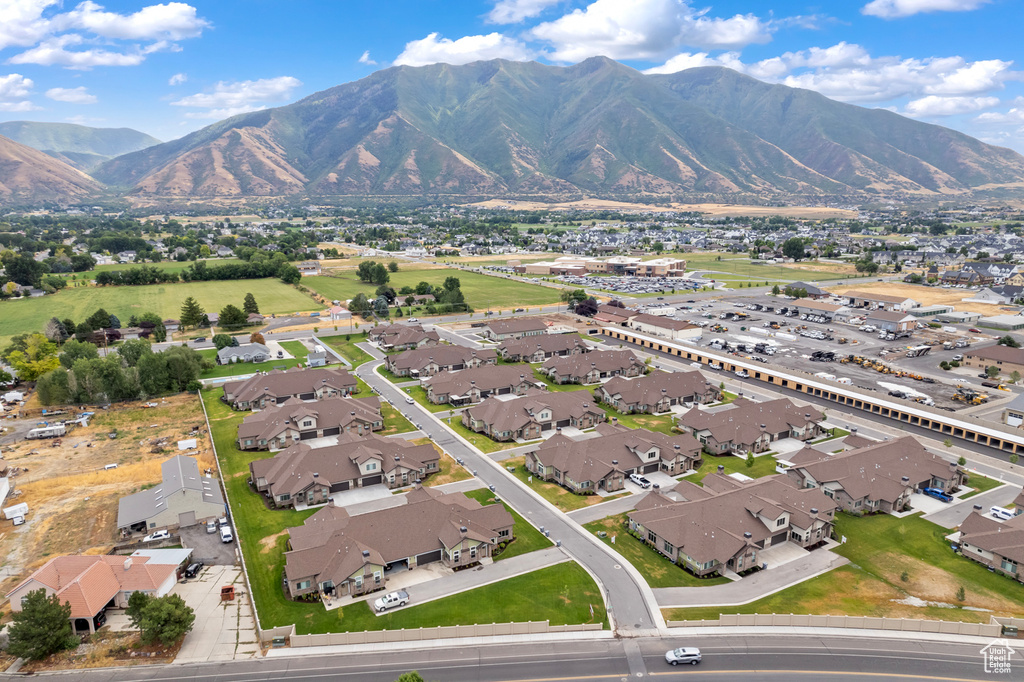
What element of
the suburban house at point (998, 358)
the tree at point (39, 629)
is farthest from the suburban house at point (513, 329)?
the tree at point (39, 629)

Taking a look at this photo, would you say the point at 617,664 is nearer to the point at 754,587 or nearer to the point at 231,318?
the point at 754,587

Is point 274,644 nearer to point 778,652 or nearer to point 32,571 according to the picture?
point 32,571

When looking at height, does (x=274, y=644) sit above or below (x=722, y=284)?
below

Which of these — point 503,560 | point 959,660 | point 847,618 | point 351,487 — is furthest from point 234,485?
point 959,660

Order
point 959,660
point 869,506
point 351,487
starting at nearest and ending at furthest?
1. point 959,660
2. point 869,506
3. point 351,487

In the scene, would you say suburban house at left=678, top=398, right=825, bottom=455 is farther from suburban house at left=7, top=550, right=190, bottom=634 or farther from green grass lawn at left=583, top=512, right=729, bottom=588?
suburban house at left=7, top=550, right=190, bottom=634

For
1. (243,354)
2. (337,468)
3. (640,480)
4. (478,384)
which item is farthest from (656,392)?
(243,354)
